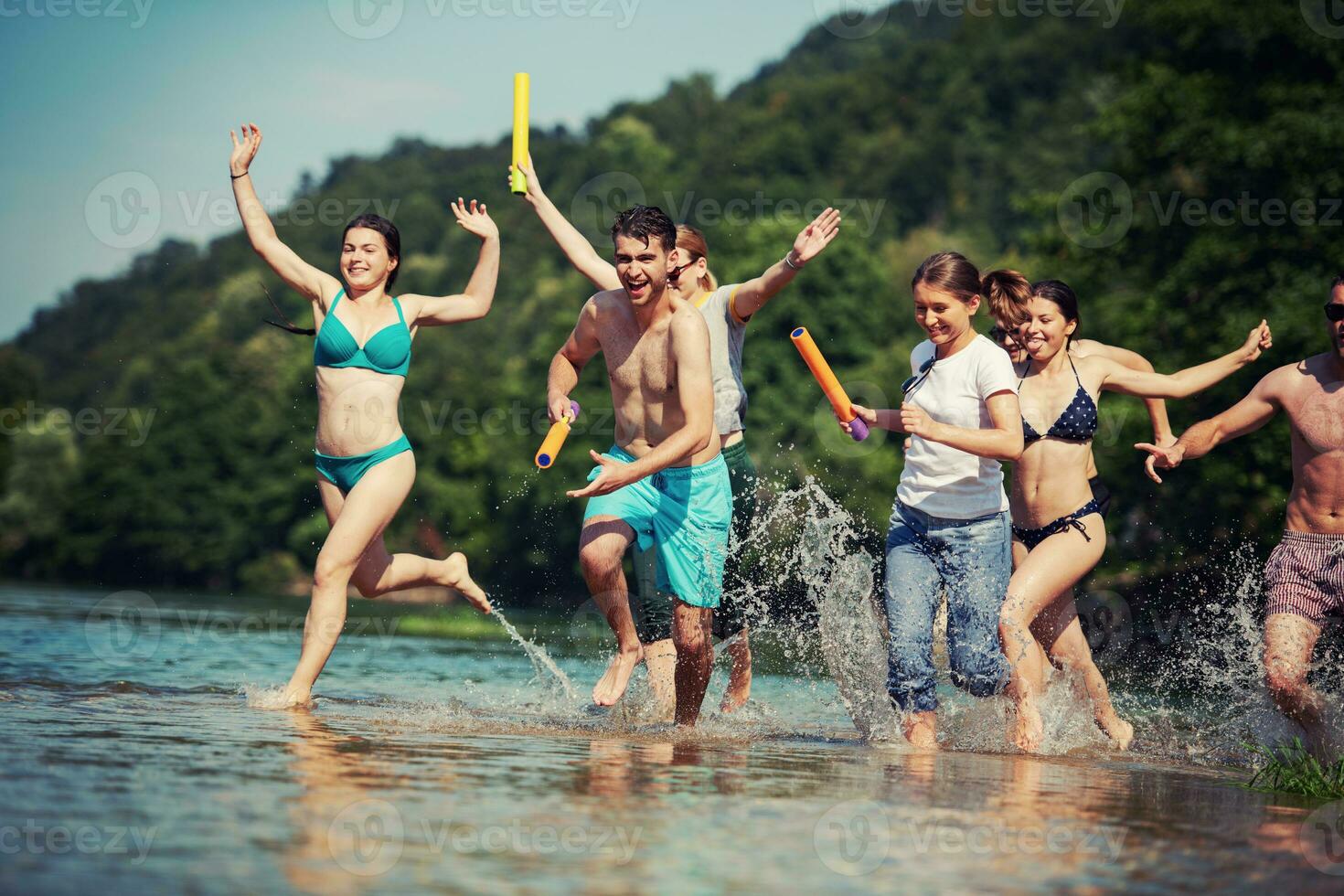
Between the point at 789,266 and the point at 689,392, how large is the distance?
125 centimetres

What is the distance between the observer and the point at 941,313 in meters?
7.76

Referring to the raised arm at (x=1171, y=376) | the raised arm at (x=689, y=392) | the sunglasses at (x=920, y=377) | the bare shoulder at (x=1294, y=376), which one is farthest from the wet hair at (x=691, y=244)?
A: the bare shoulder at (x=1294, y=376)

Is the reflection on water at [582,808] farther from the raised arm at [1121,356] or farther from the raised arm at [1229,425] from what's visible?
the raised arm at [1121,356]

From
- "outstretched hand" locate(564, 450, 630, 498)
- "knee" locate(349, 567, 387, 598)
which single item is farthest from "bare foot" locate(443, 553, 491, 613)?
"outstretched hand" locate(564, 450, 630, 498)

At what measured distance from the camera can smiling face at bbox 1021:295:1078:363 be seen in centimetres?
852

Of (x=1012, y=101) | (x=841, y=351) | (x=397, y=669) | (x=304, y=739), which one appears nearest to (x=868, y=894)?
(x=304, y=739)

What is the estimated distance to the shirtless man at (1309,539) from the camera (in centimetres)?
776

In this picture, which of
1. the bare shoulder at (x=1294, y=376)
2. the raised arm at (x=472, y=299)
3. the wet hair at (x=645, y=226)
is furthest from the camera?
the raised arm at (x=472, y=299)

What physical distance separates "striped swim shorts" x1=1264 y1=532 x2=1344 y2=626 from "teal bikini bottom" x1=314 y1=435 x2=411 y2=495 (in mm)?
4435

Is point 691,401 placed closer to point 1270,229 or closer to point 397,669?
point 397,669

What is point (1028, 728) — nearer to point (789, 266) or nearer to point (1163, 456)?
point (1163, 456)

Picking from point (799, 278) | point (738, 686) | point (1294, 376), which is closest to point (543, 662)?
point (738, 686)

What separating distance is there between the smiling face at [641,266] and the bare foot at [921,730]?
243cm

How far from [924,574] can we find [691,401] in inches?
57.0
